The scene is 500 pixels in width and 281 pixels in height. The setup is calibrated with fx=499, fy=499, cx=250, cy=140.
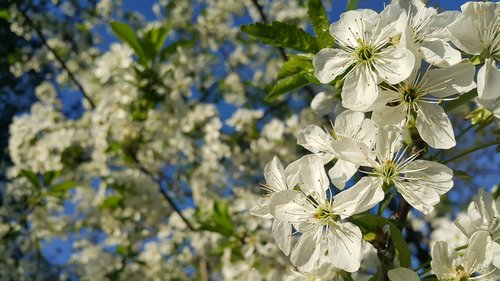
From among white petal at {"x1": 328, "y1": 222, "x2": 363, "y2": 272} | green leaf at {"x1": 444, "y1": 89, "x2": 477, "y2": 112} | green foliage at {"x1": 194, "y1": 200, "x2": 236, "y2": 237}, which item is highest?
green leaf at {"x1": 444, "y1": 89, "x2": 477, "y2": 112}


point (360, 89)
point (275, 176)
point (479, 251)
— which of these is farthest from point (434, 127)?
point (275, 176)

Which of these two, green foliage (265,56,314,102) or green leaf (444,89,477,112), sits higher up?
green foliage (265,56,314,102)

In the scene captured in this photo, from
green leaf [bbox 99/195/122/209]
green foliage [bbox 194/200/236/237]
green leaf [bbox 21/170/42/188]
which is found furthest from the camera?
green leaf [bbox 99/195/122/209]

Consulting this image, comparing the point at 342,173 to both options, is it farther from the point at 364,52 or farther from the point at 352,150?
the point at 364,52

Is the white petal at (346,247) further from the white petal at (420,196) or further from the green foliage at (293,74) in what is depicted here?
the green foliage at (293,74)

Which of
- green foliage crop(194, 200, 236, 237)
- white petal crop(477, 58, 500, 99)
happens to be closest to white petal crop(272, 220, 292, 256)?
white petal crop(477, 58, 500, 99)

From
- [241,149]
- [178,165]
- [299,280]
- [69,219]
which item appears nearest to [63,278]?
[69,219]

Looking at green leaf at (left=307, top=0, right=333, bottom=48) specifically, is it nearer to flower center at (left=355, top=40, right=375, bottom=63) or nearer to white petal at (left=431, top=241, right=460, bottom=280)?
flower center at (left=355, top=40, right=375, bottom=63)
